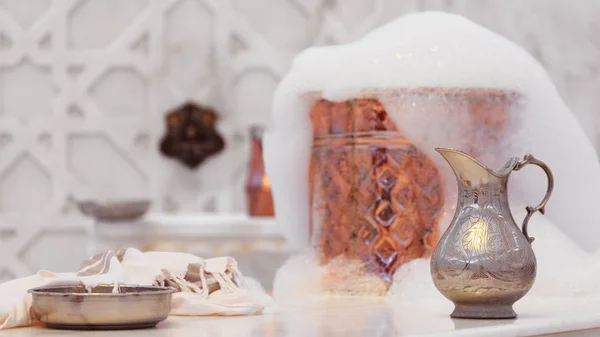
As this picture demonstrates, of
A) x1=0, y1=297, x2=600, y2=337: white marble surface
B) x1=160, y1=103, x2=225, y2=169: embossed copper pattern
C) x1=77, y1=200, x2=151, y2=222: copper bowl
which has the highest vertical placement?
x1=160, y1=103, x2=225, y2=169: embossed copper pattern

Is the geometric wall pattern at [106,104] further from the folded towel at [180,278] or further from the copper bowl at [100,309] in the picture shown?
the copper bowl at [100,309]

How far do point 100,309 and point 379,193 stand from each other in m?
0.57

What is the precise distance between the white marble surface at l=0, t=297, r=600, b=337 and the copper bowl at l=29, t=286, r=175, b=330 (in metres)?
0.01

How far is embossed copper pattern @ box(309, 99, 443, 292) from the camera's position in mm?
1314

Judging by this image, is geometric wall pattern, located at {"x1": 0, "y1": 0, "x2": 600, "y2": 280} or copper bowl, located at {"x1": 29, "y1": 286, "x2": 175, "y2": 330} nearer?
copper bowl, located at {"x1": 29, "y1": 286, "x2": 175, "y2": 330}

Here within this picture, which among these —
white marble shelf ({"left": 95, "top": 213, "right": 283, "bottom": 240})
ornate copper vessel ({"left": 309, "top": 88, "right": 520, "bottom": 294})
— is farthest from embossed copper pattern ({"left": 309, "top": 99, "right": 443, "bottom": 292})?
white marble shelf ({"left": 95, "top": 213, "right": 283, "bottom": 240})

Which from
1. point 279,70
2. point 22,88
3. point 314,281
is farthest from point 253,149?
point 314,281

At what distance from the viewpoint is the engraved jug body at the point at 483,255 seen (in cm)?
98

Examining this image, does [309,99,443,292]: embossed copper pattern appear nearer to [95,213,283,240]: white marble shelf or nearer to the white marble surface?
the white marble surface

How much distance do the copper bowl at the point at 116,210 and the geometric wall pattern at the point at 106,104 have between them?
0.81m

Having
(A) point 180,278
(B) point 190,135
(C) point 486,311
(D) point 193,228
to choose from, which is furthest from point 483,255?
(B) point 190,135

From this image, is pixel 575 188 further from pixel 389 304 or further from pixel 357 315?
pixel 357 315

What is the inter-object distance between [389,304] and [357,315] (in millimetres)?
A: 158

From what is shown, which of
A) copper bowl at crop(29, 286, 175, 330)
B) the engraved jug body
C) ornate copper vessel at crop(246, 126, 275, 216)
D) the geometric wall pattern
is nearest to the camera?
copper bowl at crop(29, 286, 175, 330)
